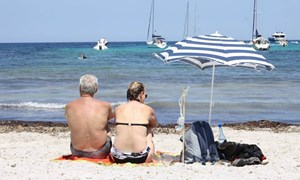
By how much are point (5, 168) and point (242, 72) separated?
27702 mm

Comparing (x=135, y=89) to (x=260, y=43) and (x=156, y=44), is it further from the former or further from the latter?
(x=156, y=44)

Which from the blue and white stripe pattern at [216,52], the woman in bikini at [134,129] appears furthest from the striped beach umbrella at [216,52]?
the woman in bikini at [134,129]

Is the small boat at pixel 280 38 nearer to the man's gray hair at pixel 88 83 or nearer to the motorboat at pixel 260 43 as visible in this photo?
the motorboat at pixel 260 43

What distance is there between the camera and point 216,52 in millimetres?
7637

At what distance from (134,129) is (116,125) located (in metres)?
0.26

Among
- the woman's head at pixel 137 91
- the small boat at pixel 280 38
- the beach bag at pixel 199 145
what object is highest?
the small boat at pixel 280 38

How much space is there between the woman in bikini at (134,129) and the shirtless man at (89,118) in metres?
0.22

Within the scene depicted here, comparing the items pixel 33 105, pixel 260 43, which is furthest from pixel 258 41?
pixel 33 105

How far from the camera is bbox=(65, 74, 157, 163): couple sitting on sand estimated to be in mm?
7027

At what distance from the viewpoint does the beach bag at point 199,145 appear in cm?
767

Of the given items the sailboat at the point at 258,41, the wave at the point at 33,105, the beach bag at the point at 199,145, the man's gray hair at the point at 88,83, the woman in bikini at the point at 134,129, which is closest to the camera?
the woman in bikini at the point at 134,129

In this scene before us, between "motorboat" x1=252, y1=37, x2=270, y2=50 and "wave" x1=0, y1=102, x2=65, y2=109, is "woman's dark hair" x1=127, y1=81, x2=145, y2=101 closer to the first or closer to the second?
"wave" x1=0, y1=102, x2=65, y2=109

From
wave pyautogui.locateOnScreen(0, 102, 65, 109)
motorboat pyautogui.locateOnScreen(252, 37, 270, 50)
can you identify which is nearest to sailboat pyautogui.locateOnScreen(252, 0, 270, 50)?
motorboat pyautogui.locateOnScreen(252, 37, 270, 50)

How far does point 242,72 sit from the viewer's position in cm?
3362
